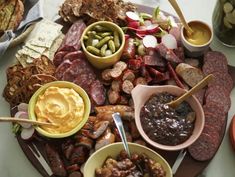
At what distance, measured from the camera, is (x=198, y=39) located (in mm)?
1729

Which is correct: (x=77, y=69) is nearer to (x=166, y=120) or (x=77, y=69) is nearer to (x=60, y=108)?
(x=60, y=108)

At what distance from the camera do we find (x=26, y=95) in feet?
5.46

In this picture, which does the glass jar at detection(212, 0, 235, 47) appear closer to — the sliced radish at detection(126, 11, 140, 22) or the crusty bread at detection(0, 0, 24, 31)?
the sliced radish at detection(126, 11, 140, 22)

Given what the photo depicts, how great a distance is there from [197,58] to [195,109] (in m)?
0.26

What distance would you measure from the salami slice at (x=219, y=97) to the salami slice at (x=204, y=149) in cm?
14

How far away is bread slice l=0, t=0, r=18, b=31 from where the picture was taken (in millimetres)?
1815

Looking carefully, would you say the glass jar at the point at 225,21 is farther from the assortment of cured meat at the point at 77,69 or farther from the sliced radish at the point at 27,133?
the sliced radish at the point at 27,133

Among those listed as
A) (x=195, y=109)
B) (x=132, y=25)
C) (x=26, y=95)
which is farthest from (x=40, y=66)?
(x=195, y=109)

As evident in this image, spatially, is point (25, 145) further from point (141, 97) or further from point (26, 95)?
point (141, 97)

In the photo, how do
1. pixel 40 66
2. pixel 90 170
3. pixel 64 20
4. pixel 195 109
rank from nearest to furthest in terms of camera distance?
1. pixel 90 170
2. pixel 195 109
3. pixel 40 66
4. pixel 64 20

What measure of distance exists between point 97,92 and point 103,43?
0.20 m

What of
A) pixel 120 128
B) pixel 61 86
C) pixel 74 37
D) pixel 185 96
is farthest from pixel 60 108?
pixel 185 96

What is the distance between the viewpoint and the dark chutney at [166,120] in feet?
4.98

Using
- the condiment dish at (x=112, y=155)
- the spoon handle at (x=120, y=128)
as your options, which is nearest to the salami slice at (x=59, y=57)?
the spoon handle at (x=120, y=128)
